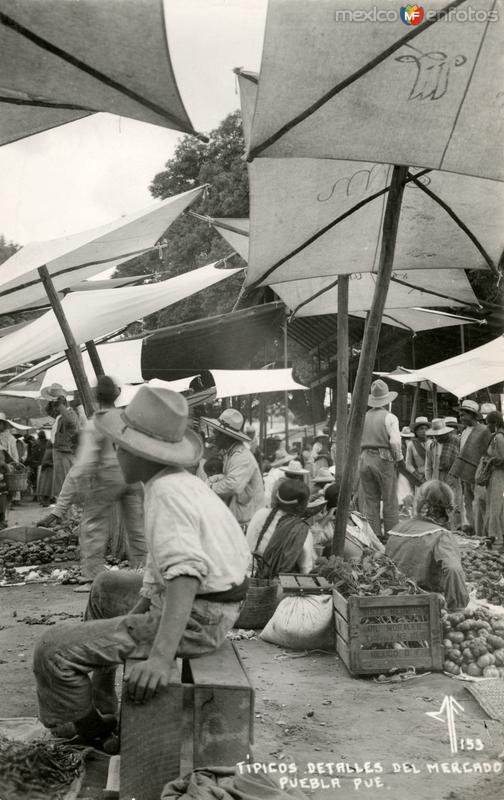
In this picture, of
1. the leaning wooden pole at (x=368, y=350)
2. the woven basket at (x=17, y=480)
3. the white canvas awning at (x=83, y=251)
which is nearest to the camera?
the leaning wooden pole at (x=368, y=350)

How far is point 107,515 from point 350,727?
2.90 metres

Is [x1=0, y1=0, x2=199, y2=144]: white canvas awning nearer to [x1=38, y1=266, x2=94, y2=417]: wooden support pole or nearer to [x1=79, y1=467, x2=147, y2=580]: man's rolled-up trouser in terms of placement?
[x1=79, y1=467, x2=147, y2=580]: man's rolled-up trouser

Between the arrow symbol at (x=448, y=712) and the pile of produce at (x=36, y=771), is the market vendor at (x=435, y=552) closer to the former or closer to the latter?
the arrow symbol at (x=448, y=712)

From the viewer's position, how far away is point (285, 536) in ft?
18.8

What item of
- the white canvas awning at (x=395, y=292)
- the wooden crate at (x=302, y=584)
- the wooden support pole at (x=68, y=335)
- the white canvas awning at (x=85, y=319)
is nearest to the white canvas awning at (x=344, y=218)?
the white canvas awning at (x=395, y=292)

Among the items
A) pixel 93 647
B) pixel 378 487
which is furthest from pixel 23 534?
pixel 93 647

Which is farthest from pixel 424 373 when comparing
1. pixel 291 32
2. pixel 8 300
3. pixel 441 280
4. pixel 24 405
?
pixel 24 405

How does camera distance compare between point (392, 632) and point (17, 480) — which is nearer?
point (392, 632)

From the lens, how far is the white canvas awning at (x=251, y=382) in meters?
12.7

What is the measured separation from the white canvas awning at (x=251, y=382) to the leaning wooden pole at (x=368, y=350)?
6.71m

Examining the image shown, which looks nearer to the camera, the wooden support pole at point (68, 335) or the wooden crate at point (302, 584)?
the wooden crate at point (302, 584)

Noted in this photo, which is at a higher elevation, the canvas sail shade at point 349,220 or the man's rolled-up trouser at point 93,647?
the canvas sail shade at point 349,220

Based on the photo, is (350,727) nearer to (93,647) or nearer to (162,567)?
(93,647)

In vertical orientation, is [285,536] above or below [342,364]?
below
